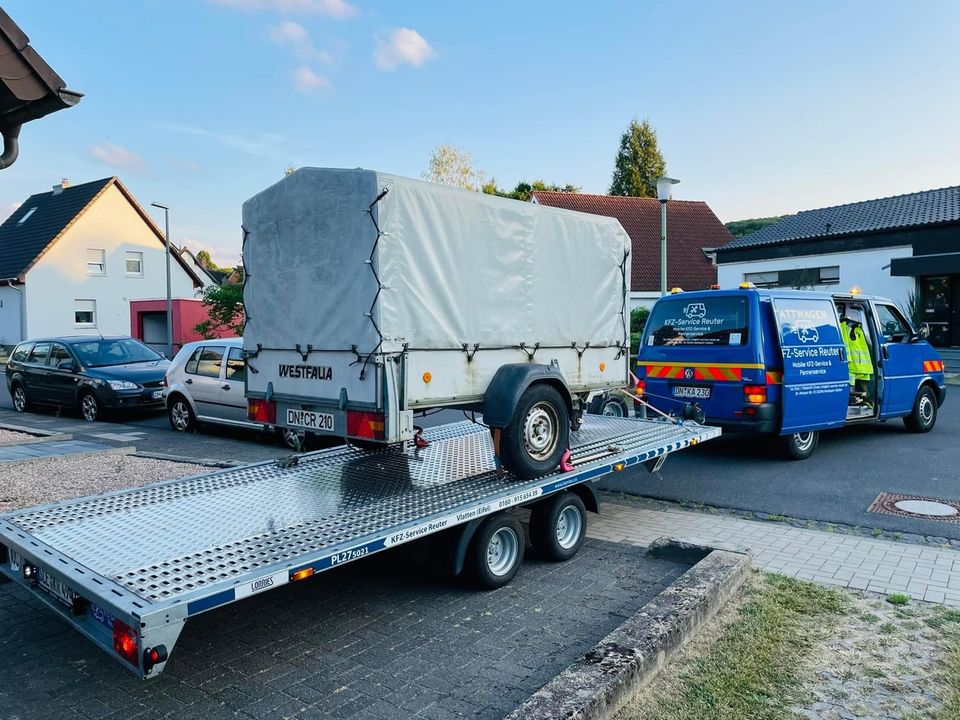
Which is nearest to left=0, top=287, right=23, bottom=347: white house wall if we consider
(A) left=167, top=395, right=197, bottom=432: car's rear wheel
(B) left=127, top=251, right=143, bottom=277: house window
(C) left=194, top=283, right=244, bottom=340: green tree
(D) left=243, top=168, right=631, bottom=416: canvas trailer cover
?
(B) left=127, top=251, right=143, bottom=277: house window

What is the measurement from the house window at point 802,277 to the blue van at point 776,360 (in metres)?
20.1

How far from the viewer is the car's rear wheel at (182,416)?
13016 millimetres

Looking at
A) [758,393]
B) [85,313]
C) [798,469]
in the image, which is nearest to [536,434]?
[758,393]

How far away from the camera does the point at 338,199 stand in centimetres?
523

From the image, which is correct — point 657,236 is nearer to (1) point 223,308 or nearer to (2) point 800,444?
(1) point 223,308

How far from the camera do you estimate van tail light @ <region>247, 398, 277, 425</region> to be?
19.5ft

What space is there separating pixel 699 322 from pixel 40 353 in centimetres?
1416

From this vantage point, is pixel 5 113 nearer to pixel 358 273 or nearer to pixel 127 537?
pixel 358 273

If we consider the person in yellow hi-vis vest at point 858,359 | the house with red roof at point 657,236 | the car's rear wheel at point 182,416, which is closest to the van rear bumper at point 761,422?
the person in yellow hi-vis vest at point 858,359

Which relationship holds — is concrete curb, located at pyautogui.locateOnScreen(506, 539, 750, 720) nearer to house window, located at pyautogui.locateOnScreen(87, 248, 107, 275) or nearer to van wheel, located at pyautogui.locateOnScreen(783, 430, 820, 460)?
Answer: van wheel, located at pyautogui.locateOnScreen(783, 430, 820, 460)

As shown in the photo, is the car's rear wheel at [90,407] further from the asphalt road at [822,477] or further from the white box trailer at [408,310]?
the asphalt road at [822,477]

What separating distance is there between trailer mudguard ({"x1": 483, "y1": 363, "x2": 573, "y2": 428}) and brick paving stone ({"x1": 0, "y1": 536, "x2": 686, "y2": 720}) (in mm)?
1171

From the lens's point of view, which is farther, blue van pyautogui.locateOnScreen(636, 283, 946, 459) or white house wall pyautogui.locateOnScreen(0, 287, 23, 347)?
white house wall pyautogui.locateOnScreen(0, 287, 23, 347)

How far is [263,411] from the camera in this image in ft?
19.8
